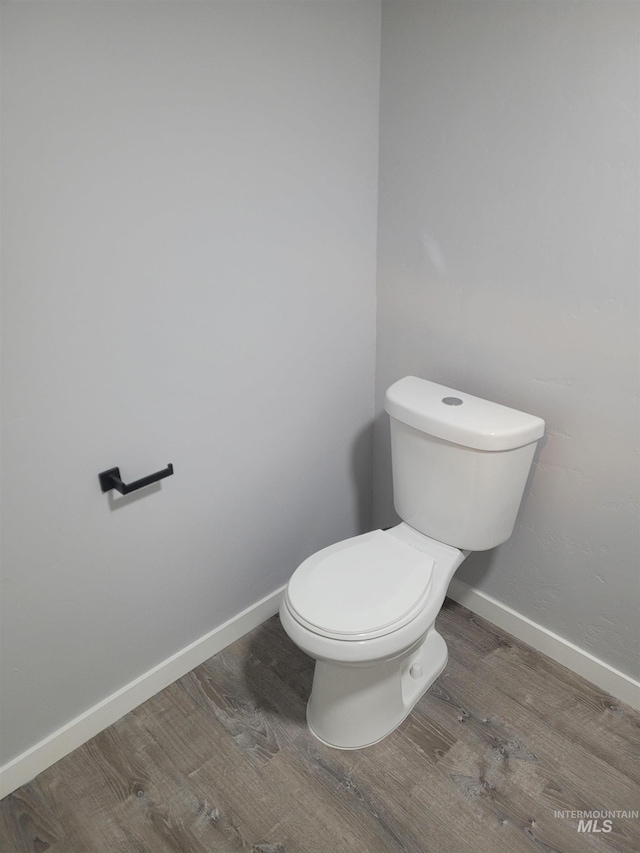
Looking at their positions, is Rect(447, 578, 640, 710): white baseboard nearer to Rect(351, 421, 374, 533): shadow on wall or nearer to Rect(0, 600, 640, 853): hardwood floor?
Rect(0, 600, 640, 853): hardwood floor

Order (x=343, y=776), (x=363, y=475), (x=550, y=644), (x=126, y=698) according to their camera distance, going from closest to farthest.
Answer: (x=343, y=776), (x=126, y=698), (x=550, y=644), (x=363, y=475)

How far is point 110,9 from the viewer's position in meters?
1.10

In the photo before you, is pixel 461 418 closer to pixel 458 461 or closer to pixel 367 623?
pixel 458 461

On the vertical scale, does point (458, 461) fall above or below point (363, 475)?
above

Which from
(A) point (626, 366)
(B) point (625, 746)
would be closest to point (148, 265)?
(A) point (626, 366)

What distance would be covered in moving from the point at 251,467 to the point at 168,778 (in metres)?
0.80

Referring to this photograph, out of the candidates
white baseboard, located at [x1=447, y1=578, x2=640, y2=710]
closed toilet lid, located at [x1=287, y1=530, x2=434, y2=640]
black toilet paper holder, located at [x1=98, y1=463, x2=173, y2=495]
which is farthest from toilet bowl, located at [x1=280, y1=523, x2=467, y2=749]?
black toilet paper holder, located at [x1=98, y1=463, x2=173, y2=495]

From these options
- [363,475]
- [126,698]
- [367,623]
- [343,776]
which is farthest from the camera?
[363,475]

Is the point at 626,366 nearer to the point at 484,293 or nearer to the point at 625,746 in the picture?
the point at 484,293

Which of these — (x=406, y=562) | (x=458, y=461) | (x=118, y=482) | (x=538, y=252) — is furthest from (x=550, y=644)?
(x=118, y=482)

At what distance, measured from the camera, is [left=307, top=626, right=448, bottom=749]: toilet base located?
4.77 feet

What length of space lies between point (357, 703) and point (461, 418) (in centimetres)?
75

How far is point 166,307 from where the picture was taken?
1354 mm

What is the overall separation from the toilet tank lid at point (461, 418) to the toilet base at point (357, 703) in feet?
1.72
